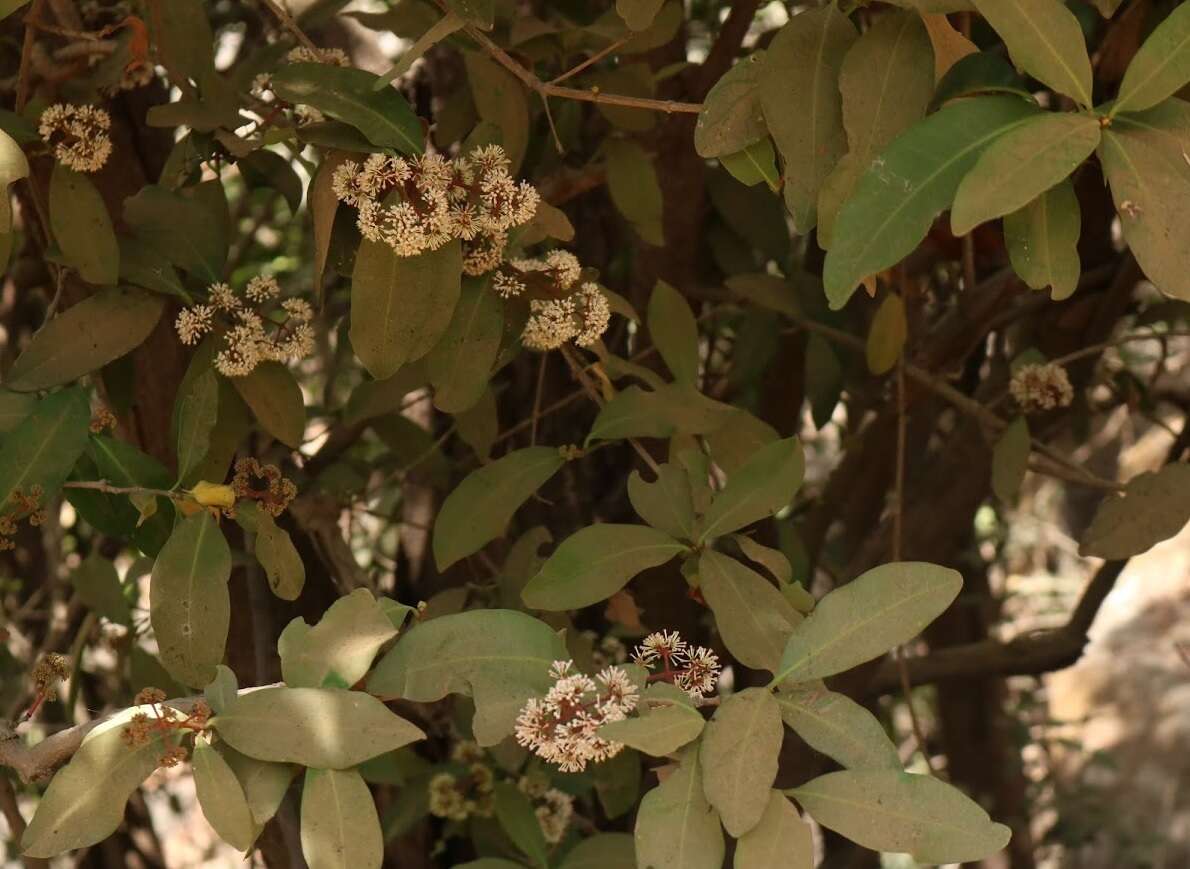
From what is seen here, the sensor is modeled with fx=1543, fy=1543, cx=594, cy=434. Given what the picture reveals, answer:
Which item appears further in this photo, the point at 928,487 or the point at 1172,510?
the point at 928,487

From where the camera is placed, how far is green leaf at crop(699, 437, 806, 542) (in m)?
1.05

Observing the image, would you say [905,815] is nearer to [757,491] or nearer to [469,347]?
[757,491]

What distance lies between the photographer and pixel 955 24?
5.17ft

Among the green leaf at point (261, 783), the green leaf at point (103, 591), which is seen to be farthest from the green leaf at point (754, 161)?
the green leaf at point (103, 591)

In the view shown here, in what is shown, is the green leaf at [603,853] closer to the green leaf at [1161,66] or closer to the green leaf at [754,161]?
the green leaf at [754,161]

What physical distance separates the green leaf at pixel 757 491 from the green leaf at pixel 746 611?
3cm

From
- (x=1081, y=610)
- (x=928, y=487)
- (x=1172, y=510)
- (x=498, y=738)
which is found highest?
(x=498, y=738)

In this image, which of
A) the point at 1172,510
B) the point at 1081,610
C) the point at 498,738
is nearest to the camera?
the point at 498,738

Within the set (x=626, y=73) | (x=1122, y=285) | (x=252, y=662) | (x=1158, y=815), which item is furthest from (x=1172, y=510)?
(x=1158, y=815)

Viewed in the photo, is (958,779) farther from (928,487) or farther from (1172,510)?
(1172,510)

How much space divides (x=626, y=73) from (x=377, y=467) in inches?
25.2

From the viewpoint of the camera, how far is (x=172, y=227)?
1.23 m

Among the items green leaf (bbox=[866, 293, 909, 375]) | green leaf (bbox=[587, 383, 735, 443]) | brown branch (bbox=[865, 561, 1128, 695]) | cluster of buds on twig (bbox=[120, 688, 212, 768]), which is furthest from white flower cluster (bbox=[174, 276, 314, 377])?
brown branch (bbox=[865, 561, 1128, 695])

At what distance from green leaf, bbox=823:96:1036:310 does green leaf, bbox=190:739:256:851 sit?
415 mm
